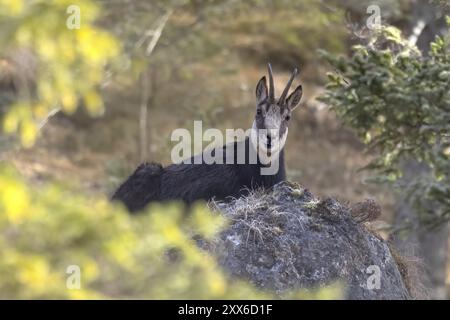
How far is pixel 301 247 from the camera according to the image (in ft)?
24.0

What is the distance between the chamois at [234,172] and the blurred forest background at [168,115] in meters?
0.64

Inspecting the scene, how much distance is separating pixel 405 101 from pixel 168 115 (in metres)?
13.5

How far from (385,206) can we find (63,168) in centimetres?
754

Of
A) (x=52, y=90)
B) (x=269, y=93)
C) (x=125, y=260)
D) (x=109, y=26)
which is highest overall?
(x=109, y=26)

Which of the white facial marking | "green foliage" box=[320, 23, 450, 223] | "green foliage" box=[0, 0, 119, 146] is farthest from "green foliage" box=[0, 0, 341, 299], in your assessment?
the white facial marking

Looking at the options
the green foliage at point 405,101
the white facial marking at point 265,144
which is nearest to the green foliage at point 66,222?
the green foliage at point 405,101

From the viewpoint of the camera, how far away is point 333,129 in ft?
74.1

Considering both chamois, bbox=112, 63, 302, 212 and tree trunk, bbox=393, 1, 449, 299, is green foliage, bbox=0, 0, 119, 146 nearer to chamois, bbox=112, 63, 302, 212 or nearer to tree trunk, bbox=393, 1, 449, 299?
chamois, bbox=112, 63, 302, 212

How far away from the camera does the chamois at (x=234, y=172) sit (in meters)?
9.52

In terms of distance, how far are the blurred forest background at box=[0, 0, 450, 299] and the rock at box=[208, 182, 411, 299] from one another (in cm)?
56

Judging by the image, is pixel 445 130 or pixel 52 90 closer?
pixel 52 90

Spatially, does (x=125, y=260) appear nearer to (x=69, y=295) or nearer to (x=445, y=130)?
(x=69, y=295)
